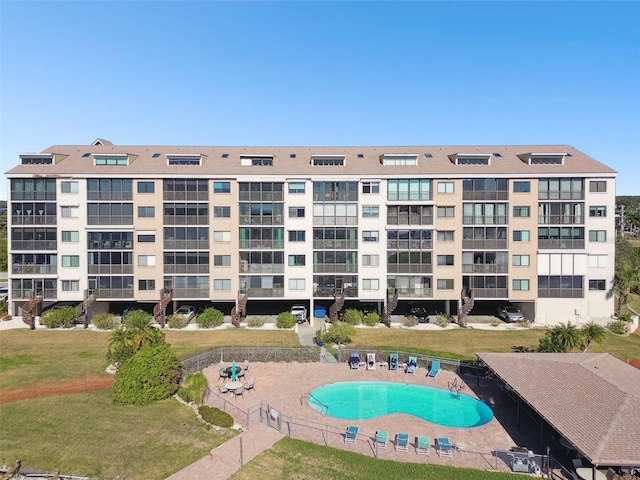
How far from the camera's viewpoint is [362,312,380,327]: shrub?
153 feet

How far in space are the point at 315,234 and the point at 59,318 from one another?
94.4ft

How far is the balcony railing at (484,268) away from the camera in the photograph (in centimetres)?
4750

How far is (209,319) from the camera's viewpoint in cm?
4556

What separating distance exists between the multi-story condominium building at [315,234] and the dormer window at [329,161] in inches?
71.3

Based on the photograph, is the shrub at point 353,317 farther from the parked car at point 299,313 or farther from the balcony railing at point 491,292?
the balcony railing at point 491,292

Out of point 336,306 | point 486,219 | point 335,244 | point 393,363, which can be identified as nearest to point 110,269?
point 335,244

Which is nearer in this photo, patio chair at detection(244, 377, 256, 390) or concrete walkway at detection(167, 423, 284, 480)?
concrete walkway at detection(167, 423, 284, 480)

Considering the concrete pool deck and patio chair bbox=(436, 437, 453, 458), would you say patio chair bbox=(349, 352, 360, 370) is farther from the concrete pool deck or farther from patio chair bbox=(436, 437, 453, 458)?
patio chair bbox=(436, 437, 453, 458)

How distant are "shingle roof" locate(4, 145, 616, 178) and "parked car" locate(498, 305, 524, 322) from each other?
15757 millimetres

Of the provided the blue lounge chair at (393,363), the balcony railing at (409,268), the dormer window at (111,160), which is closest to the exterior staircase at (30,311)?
the dormer window at (111,160)

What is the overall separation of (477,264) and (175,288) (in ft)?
111

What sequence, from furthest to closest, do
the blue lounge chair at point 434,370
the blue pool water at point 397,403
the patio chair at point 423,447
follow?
the blue lounge chair at point 434,370 < the blue pool water at point 397,403 < the patio chair at point 423,447

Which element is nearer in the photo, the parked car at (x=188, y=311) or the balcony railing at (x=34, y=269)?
the balcony railing at (x=34, y=269)

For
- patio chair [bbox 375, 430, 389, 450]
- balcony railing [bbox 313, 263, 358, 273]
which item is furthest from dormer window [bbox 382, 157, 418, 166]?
patio chair [bbox 375, 430, 389, 450]
